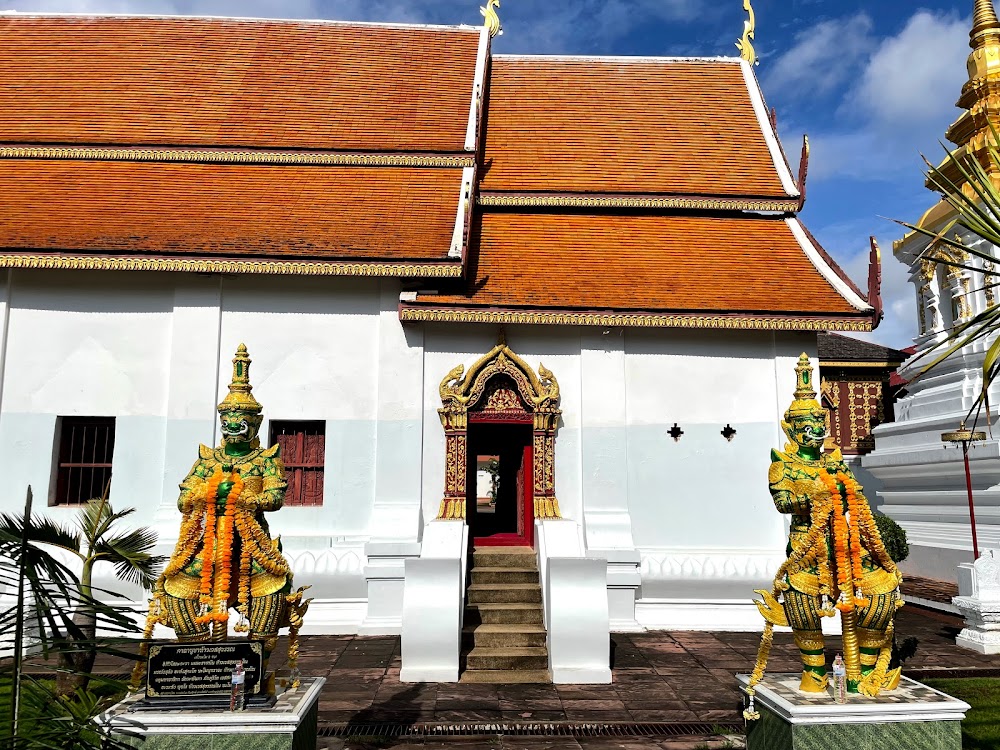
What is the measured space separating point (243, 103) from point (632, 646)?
1002cm

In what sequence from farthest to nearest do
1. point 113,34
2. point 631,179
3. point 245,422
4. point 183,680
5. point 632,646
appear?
point 113,34 → point 631,179 → point 632,646 → point 245,422 → point 183,680

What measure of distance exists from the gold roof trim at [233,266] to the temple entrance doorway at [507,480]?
6.56ft

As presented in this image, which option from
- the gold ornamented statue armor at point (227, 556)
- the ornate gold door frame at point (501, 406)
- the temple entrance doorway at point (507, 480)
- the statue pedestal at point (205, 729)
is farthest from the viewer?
the temple entrance doorway at point (507, 480)

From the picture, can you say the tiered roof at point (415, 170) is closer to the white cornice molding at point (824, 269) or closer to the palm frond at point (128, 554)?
the white cornice molding at point (824, 269)

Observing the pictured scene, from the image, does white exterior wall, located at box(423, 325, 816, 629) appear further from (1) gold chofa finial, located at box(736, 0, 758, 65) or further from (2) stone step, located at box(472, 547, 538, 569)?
(1) gold chofa finial, located at box(736, 0, 758, 65)

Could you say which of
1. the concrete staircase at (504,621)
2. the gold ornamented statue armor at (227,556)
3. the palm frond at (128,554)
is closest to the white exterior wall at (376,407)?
the concrete staircase at (504,621)

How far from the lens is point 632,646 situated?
8.02m

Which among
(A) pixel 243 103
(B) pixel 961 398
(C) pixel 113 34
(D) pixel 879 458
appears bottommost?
(D) pixel 879 458

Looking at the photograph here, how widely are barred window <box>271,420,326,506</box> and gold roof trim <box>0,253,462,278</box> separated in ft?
6.52

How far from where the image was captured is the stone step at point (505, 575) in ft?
27.4

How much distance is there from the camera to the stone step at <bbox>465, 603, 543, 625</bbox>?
301 inches

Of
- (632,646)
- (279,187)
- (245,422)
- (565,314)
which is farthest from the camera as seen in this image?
(279,187)

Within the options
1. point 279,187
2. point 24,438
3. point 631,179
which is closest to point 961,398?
point 631,179

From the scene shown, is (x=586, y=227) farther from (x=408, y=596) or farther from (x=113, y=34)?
(x=113, y=34)
